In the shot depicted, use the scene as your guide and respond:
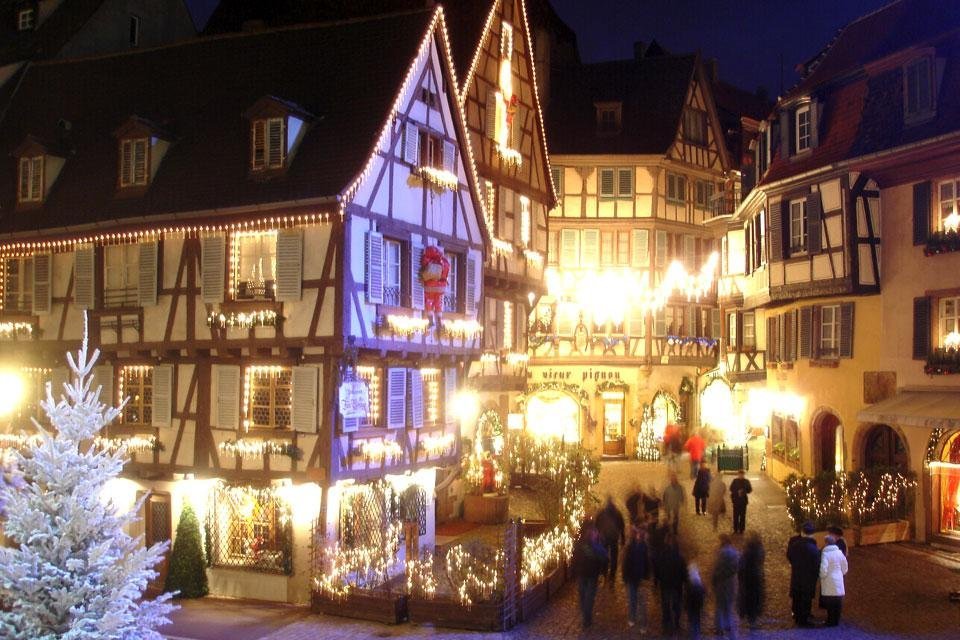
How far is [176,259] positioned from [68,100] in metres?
7.82

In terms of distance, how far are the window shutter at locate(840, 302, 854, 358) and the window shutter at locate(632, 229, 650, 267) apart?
15701 mm

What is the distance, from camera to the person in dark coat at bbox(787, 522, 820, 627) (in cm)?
1759

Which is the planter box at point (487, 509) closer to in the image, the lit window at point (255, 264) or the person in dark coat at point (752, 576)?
the lit window at point (255, 264)

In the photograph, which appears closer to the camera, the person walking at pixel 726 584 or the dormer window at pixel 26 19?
the person walking at pixel 726 584

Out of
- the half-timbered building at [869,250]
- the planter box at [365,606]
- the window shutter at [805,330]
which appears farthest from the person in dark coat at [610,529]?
the window shutter at [805,330]

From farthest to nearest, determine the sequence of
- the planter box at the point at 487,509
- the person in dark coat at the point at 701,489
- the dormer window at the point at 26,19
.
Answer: the dormer window at the point at 26,19 < the planter box at the point at 487,509 < the person in dark coat at the point at 701,489

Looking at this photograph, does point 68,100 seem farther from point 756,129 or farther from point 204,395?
point 756,129

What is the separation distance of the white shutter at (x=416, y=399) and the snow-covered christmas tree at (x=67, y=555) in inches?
430

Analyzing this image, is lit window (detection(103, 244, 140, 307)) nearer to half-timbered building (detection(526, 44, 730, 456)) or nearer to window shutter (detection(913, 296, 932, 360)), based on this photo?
window shutter (detection(913, 296, 932, 360))

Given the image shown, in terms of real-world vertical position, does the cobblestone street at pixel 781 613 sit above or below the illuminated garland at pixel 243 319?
below

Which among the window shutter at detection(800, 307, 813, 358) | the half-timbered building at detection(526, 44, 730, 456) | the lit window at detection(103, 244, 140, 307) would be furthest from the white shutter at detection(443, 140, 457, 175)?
the half-timbered building at detection(526, 44, 730, 456)

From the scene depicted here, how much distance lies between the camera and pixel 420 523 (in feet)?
82.8

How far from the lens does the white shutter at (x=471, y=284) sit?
2550cm

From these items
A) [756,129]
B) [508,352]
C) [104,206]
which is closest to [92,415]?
[104,206]
